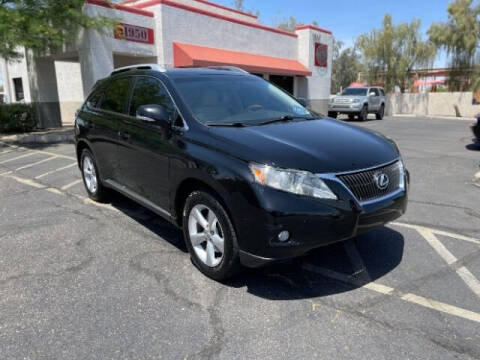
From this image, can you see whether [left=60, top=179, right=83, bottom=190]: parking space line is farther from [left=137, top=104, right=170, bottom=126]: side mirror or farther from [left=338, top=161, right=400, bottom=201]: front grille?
[left=338, top=161, right=400, bottom=201]: front grille

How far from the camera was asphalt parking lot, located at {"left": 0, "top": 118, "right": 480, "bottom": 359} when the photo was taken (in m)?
2.63

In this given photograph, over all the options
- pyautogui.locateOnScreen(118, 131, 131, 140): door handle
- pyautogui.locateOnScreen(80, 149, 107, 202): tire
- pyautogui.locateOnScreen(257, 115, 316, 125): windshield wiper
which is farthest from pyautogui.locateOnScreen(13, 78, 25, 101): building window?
pyautogui.locateOnScreen(257, 115, 316, 125): windshield wiper

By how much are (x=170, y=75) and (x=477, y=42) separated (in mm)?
33229

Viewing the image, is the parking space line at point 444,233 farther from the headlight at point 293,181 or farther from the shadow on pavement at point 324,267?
the headlight at point 293,181

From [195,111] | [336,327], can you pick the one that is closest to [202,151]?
[195,111]

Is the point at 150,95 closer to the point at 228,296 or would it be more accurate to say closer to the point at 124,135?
the point at 124,135

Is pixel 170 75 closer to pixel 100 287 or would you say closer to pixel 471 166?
pixel 100 287

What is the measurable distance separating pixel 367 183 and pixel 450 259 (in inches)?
58.1

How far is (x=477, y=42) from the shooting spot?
2981 centimetres

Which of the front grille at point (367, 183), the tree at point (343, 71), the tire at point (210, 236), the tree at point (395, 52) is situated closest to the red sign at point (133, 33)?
the tire at point (210, 236)

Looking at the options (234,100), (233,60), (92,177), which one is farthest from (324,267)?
(233,60)

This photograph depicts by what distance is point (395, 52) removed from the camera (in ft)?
106

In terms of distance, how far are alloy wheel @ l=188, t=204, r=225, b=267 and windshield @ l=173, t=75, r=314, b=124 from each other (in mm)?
850

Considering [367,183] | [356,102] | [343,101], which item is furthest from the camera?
[343,101]
